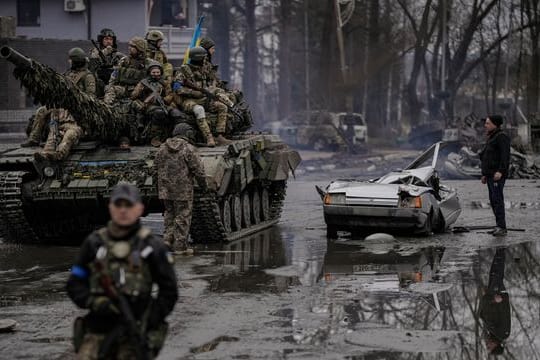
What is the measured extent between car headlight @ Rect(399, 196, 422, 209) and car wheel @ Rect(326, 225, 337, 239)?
1.09 meters

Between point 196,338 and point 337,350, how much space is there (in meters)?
1.22

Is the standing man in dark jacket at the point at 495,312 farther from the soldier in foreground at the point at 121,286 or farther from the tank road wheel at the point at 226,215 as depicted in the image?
the tank road wheel at the point at 226,215

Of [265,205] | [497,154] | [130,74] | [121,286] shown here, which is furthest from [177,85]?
[121,286]

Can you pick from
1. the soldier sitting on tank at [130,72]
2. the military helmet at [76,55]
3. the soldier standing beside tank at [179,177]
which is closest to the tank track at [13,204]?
the military helmet at [76,55]

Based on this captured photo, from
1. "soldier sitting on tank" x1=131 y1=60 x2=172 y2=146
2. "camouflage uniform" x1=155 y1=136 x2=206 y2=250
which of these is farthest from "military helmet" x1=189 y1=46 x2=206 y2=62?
"camouflage uniform" x1=155 y1=136 x2=206 y2=250

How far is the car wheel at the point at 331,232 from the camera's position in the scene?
55.4 ft

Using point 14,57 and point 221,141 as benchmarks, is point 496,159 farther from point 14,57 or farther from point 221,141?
point 14,57

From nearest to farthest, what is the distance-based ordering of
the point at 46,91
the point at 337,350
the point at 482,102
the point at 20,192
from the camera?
the point at 337,350
the point at 46,91
the point at 20,192
the point at 482,102

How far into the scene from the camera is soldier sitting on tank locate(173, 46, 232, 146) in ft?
56.4

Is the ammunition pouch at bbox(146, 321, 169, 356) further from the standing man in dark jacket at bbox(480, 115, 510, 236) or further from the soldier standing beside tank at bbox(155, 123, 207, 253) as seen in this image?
the standing man in dark jacket at bbox(480, 115, 510, 236)

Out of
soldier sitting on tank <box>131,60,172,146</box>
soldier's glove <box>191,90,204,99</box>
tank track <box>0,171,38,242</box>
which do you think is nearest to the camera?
tank track <box>0,171,38,242</box>

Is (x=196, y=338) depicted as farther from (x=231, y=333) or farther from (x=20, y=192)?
(x=20, y=192)

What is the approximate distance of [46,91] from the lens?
1480 cm

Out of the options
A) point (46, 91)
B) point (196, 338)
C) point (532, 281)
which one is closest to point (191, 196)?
point (46, 91)
